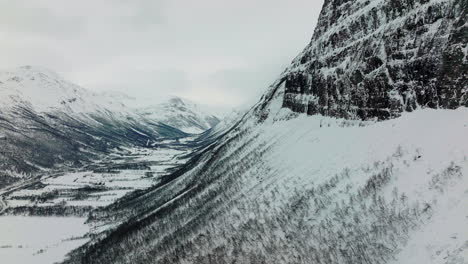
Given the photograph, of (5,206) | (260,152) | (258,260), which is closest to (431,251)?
(258,260)

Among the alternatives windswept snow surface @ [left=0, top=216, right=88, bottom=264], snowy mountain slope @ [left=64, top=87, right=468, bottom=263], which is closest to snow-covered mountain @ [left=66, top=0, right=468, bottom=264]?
snowy mountain slope @ [left=64, top=87, right=468, bottom=263]

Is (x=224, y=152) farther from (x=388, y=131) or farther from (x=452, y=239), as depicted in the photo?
(x=452, y=239)

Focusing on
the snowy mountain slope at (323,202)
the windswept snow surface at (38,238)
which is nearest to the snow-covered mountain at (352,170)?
the snowy mountain slope at (323,202)

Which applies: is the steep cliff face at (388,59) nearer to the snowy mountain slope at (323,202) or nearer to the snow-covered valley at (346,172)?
the snow-covered valley at (346,172)

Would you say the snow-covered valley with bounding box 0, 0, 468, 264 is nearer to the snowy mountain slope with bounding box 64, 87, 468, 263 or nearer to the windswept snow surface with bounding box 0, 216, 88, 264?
the snowy mountain slope with bounding box 64, 87, 468, 263

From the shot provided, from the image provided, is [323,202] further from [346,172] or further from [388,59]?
[388,59]

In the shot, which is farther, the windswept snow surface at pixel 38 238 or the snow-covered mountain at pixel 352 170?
the windswept snow surface at pixel 38 238
